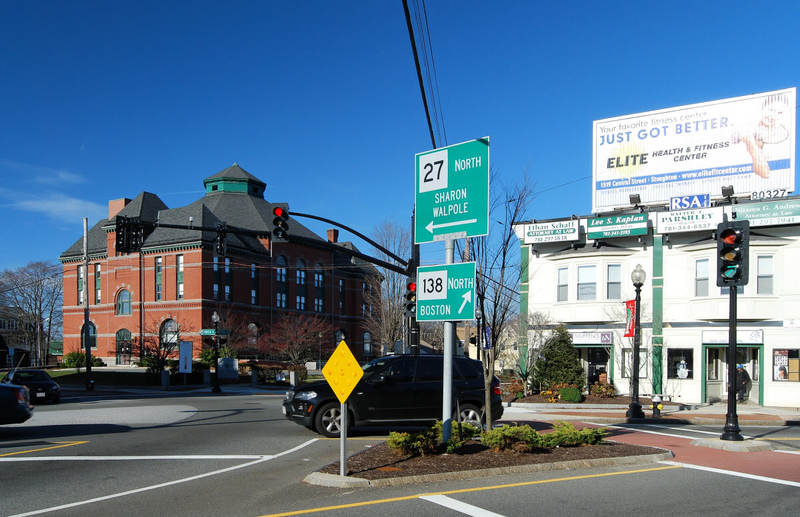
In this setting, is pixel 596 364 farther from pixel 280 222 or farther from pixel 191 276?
pixel 191 276

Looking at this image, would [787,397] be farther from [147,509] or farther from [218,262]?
[218,262]

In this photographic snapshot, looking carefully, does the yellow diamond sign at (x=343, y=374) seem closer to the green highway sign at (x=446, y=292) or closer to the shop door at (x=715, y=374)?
the green highway sign at (x=446, y=292)

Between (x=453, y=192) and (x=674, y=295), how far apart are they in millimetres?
21415

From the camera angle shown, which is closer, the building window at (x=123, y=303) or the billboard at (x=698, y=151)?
the billboard at (x=698, y=151)

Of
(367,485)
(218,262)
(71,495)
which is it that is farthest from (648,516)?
(218,262)

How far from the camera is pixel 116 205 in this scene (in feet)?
222

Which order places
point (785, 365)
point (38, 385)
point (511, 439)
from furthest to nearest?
1. point (785, 365)
2. point (38, 385)
3. point (511, 439)

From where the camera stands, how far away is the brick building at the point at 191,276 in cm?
5897

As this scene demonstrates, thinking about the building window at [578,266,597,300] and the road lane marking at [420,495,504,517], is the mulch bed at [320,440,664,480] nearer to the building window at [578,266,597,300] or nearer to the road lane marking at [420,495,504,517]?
the road lane marking at [420,495,504,517]

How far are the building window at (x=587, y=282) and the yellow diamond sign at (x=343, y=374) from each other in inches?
896

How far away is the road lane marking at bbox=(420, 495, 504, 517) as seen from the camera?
24.4 feet

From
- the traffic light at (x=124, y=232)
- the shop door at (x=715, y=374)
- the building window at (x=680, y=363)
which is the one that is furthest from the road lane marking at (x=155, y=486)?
the shop door at (x=715, y=374)

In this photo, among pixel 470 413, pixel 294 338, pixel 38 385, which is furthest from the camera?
pixel 294 338

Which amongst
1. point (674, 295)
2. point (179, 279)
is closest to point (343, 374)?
point (674, 295)
